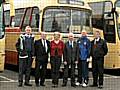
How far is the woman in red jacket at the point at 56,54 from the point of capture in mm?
15961

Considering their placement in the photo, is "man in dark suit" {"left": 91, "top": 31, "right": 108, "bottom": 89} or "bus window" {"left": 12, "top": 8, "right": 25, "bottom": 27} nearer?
"man in dark suit" {"left": 91, "top": 31, "right": 108, "bottom": 89}

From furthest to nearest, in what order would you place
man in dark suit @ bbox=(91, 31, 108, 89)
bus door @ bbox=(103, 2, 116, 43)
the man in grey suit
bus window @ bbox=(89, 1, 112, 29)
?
bus window @ bbox=(89, 1, 112, 29), bus door @ bbox=(103, 2, 116, 43), the man in grey suit, man in dark suit @ bbox=(91, 31, 108, 89)

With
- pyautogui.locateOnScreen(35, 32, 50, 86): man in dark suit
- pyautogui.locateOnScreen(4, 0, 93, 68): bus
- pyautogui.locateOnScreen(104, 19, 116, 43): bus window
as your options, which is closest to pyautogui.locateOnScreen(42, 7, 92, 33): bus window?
pyautogui.locateOnScreen(4, 0, 93, 68): bus

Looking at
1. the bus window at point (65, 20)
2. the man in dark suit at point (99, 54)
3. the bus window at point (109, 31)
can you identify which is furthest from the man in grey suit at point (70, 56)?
the bus window at point (109, 31)

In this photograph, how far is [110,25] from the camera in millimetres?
20625

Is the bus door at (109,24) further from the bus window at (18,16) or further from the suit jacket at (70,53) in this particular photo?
the suit jacket at (70,53)

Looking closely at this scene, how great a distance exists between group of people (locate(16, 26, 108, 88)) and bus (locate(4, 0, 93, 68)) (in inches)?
79.8

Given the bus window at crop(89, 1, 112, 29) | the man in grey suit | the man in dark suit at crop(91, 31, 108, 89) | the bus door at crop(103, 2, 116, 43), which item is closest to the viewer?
the man in dark suit at crop(91, 31, 108, 89)

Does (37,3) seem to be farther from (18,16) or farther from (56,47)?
(56,47)

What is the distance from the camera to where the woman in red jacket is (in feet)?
52.4

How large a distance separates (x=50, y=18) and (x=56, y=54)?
9.28ft

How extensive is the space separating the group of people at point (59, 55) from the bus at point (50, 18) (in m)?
2.03

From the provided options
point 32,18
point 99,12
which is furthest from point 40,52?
point 99,12

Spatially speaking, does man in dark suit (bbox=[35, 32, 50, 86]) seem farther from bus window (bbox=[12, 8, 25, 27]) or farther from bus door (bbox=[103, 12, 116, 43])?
bus door (bbox=[103, 12, 116, 43])
